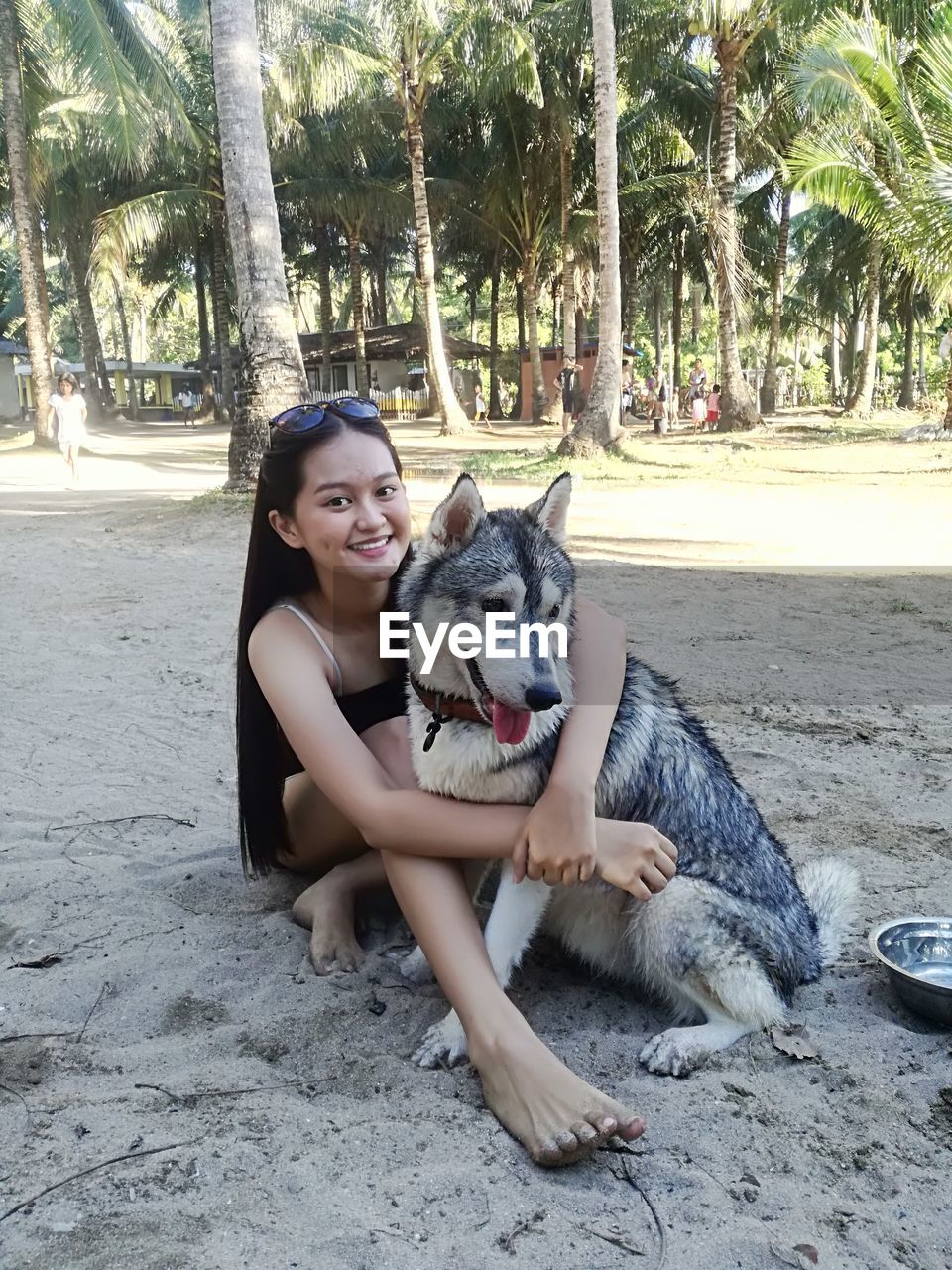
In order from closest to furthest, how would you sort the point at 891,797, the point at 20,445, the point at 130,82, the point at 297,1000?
1. the point at 297,1000
2. the point at 891,797
3. the point at 130,82
4. the point at 20,445

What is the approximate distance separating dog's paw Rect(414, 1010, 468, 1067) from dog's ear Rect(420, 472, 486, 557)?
1283 mm

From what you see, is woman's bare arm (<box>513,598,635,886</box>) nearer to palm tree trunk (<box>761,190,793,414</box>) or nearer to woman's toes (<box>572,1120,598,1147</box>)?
woman's toes (<box>572,1120,598,1147</box>)

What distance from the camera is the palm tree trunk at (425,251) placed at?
75.3 feet

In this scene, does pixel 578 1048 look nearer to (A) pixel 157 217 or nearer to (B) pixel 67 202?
(A) pixel 157 217

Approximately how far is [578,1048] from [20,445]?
93.8 ft

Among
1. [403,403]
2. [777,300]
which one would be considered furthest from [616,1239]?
[403,403]

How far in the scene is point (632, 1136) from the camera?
6.81 ft

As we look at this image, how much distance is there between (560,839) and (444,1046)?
0.67 meters

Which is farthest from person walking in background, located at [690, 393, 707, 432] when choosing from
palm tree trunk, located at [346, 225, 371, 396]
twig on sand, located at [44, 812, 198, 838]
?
twig on sand, located at [44, 812, 198, 838]

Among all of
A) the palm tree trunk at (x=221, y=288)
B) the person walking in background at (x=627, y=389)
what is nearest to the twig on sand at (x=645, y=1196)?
the person walking in background at (x=627, y=389)

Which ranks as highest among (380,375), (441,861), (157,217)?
(157,217)

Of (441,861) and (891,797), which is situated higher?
(441,861)

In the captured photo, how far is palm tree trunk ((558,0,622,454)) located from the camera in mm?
15906

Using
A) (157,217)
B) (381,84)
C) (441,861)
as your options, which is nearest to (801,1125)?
(441,861)
